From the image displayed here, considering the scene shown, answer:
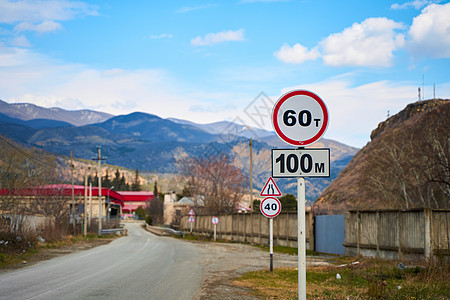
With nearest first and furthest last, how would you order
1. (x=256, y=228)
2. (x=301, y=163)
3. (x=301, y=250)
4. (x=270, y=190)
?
(x=301, y=250)
(x=301, y=163)
(x=270, y=190)
(x=256, y=228)

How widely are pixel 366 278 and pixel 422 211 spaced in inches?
227

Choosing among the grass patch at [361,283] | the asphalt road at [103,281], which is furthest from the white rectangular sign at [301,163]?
the asphalt road at [103,281]

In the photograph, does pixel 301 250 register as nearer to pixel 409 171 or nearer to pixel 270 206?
pixel 270 206

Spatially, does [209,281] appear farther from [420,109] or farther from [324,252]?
[420,109]

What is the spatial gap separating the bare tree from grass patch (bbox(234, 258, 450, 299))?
1763 inches

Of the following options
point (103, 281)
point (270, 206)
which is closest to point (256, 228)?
point (270, 206)

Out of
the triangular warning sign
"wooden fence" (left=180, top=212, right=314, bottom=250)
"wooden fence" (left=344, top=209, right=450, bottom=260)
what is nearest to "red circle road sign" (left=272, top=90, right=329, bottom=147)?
the triangular warning sign

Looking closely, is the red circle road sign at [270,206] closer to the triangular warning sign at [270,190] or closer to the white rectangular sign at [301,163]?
the triangular warning sign at [270,190]

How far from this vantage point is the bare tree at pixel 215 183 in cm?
6156

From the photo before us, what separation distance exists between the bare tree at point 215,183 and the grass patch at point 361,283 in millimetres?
44769

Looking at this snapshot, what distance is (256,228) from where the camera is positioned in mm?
37781

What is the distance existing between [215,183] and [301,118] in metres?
57.2

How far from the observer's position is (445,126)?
5200cm

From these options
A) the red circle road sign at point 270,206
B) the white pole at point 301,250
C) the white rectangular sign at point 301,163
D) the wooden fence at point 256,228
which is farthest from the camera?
the wooden fence at point 256,228
